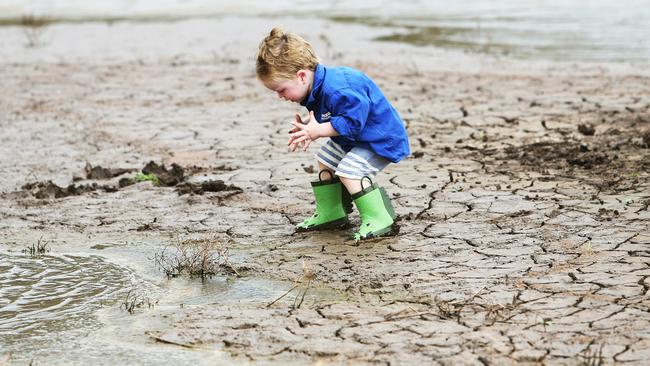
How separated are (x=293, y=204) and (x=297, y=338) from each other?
8.05 ft

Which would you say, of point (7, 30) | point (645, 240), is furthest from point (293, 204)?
point (7, 30)

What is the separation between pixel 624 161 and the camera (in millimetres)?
7473

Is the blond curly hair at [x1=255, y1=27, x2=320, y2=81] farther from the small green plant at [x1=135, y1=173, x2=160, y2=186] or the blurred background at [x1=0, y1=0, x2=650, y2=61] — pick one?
the blurred background at [x1=0, y1=0, x2=650, y2=61]

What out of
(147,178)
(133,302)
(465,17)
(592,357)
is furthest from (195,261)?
(465,17)

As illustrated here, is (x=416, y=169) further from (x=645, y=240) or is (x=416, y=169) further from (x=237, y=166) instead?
(x=645, y=240)

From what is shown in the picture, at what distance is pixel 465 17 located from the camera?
62.2 feet

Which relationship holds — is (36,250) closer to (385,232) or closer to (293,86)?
(293,86)

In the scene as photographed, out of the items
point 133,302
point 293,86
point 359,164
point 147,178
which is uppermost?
point 293,86

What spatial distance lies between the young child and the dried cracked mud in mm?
190

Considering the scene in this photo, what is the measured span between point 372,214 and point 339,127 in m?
0.61

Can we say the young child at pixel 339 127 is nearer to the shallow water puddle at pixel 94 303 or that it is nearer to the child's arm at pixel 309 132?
the child's arm at pixel 309 132

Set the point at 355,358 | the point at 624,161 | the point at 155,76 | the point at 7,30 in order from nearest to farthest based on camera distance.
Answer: the point at 355,358 < the point at 624,161 < the point at 155,76 < the point at 7,30

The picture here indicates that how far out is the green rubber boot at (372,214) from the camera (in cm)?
586

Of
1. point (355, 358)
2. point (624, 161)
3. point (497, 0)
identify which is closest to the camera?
point (355, 358)
